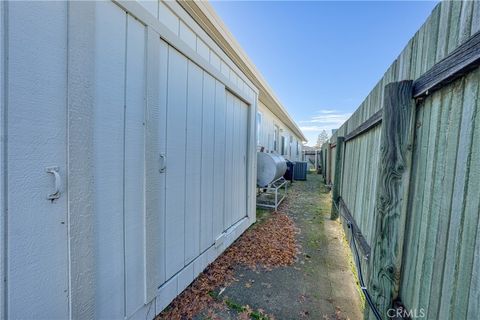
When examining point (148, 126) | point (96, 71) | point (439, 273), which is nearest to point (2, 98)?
point (96, 71)

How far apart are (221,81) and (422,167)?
276 centimetres

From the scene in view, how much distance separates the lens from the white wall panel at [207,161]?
2.91 m

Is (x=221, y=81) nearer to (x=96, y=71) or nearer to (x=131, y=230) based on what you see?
(x=96, y=71)

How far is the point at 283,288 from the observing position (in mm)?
2578

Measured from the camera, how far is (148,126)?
190 cm

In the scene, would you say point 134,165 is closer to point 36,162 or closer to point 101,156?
point 101,156

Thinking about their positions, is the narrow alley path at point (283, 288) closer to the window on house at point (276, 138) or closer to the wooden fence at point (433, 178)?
the wooden fence at point (433, 178)

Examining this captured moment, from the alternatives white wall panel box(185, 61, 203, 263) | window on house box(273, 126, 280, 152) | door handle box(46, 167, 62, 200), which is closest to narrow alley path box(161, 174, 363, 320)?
white wall panel box(185, 61, 203, 263)

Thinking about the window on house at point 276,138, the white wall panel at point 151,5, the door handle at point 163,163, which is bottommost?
the door handle at point 163,163

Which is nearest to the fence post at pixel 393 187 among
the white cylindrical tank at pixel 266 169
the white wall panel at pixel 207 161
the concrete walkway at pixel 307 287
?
the concrete walkway at pixel 307 287

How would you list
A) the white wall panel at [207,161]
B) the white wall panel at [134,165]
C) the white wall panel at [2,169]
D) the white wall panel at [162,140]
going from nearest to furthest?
1. the white wall panel at [2,169]
2. the white wall panel at [134,165]
3. the white wall panel at [162,140]
4. the white wall panel at [207,161]

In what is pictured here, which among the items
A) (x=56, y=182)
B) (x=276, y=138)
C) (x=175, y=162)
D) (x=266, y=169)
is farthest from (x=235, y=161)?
(x=276, y=138)

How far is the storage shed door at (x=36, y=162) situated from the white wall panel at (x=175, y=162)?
1006mm

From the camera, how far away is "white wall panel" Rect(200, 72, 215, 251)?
291 cm
